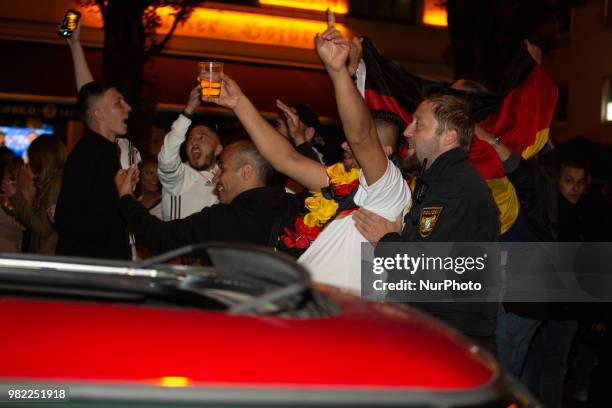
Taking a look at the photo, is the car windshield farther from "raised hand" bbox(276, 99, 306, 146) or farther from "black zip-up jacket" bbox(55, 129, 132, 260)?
"raised hand" bbox(276, 99, 306, 146)

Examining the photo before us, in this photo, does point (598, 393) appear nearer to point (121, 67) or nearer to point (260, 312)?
point (260, 312)

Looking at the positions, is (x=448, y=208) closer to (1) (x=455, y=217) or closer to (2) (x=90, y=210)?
(1) (x=455, y=217)

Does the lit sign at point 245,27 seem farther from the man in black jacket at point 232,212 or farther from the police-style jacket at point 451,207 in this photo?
the police-style jacket at point 451,207

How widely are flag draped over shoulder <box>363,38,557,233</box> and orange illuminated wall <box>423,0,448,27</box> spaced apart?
54.1ft

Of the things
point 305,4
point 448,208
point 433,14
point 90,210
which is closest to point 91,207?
point 90,210

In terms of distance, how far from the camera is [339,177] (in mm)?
4195

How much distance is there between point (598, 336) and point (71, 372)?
4.72m

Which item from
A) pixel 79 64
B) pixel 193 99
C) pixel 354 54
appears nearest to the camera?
pixel 354 54

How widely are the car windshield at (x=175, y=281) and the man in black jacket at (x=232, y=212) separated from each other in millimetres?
1940

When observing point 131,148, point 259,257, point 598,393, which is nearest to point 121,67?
point 131,148

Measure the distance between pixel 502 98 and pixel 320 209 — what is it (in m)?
1.98

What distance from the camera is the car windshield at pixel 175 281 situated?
1898 mm

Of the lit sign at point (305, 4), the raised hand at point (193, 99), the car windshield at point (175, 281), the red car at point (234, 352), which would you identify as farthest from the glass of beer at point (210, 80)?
the lit sign at point (305, 4)

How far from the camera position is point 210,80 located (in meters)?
4.07
